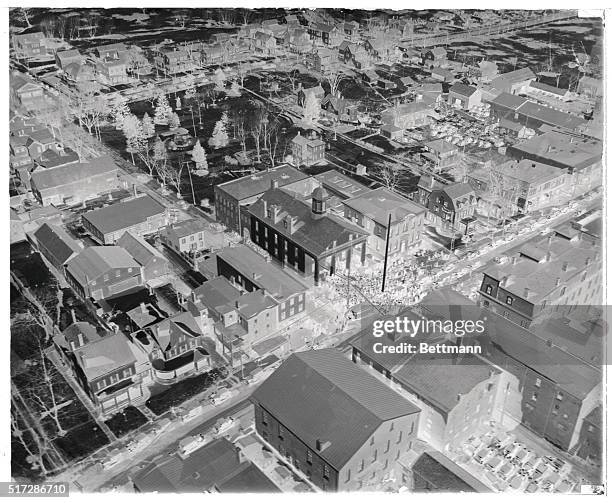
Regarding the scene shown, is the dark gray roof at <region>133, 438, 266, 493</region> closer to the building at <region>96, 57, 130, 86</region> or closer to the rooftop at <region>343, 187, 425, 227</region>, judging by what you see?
the rooftop at <region>343, 187, 425, 227</region>

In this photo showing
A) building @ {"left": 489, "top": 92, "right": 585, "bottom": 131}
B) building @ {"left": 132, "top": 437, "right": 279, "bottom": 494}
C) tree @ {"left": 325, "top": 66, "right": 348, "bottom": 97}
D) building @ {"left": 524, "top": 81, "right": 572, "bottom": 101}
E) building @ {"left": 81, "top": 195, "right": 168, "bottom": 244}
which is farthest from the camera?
building @ {"left": 524, "top": 81, "right": 572, "bottom": 101}

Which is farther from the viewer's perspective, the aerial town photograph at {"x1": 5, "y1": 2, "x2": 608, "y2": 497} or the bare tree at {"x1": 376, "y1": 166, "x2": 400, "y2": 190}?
the bare tree at {"x1": 376, "y1": 166, "x2": 400, "y2": 190}

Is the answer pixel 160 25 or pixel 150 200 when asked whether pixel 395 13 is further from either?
pixel 150 200

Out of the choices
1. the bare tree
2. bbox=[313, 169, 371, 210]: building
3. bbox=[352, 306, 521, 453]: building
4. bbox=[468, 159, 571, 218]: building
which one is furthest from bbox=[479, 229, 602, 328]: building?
the bare tree

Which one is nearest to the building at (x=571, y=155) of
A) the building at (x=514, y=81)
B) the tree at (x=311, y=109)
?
the building at (x=514, y=81)

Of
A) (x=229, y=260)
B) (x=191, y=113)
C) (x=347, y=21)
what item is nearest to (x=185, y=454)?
(x=229, y=260)

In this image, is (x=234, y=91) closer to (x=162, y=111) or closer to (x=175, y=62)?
(x=162, y=111)

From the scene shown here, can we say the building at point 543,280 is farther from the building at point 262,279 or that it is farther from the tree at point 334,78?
the tree at point 334,78

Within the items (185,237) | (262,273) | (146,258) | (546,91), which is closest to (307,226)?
(262,273)
